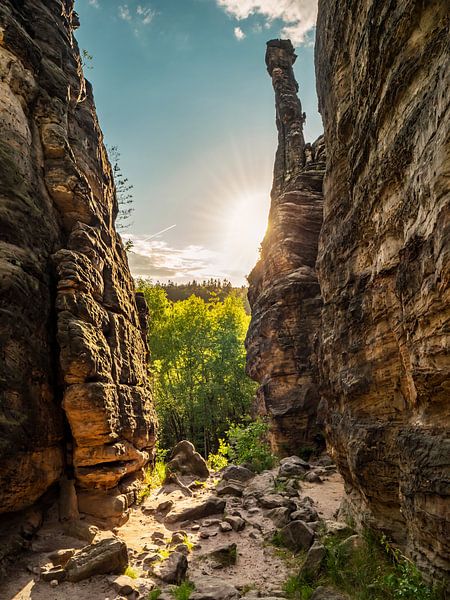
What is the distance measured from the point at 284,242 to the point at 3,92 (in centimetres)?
1660

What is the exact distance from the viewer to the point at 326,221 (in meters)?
11.6

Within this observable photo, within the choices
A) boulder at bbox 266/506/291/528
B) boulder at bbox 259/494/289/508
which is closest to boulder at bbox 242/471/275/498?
boulder at bbox 259/494/289/508

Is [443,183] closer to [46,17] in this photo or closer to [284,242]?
[46,17]

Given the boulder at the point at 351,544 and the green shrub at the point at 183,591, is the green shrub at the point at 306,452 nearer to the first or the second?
the boulder at the point at 351,544

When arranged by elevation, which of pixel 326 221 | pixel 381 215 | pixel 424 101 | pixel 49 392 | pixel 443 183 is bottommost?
pixel 49 392

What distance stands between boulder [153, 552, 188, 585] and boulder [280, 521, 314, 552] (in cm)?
263

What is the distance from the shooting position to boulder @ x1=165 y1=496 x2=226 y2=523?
10919 millimetres

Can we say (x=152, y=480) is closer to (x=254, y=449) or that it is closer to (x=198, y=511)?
(x=198, y=511)

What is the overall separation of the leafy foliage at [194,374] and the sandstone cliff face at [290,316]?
11315 mm

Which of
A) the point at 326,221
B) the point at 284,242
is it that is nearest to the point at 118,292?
the point at 326,221

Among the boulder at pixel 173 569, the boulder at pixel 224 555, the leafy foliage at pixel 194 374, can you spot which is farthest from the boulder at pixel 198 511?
the leafy foliage at pixel 194 374

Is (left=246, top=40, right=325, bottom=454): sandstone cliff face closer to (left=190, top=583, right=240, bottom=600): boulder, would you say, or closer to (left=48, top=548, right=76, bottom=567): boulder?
(left=190, top=583, right=240, bottom=600): boulder

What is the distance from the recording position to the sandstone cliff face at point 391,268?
4941mm

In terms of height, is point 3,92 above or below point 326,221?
above
